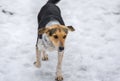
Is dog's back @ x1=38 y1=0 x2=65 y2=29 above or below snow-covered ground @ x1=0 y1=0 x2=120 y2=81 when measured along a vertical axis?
above

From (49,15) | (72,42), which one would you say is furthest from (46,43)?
(72,42)

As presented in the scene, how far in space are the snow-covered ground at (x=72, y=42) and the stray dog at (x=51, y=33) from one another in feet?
1.38

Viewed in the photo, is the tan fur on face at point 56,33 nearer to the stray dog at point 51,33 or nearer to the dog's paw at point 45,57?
the stray dog at point 51,33

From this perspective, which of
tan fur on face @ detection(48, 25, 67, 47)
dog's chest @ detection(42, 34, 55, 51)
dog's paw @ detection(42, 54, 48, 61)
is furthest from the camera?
dog's paw @ detection(42, 54, 48, 61)

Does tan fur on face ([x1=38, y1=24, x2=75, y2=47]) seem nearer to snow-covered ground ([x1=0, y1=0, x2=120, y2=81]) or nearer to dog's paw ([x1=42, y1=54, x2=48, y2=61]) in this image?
snow-covered ground ([x1=0, y1=0, x2=120, y2=81])

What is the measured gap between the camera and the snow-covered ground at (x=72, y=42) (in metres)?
7.55

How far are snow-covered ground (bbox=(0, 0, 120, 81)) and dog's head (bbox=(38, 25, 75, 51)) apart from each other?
1.21 meters

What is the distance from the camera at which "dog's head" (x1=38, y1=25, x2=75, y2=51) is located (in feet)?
20.9

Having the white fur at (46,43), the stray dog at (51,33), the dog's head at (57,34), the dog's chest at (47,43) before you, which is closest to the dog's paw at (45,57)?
the stray dog at (51,33)

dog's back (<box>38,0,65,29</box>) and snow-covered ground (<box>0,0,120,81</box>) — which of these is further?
snow-covered ground (<box>0,0,120,81</box>)

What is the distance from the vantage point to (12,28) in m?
9.37

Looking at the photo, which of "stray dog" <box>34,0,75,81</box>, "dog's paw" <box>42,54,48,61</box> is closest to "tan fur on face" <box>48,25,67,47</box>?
"stray dog" <box>34,0,75,81</box>

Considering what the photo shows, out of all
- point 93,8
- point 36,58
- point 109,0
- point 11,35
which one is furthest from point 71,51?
point 109,0

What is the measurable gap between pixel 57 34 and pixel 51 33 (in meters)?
0.15
